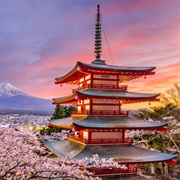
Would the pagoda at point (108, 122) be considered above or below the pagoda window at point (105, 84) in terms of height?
below

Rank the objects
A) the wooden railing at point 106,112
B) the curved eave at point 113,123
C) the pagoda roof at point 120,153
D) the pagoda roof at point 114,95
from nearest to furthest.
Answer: the pagoda roof at point 120,153, the curved eave at point 113,123, the pagoda roof at point 114,95, the wooden railing at point 106,112

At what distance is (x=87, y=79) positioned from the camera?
742 inches

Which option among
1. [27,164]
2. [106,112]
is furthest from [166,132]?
[27,164]

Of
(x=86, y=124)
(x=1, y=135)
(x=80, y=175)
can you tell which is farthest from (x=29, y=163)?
(x=86, y=124)

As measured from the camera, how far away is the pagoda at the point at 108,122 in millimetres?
15773

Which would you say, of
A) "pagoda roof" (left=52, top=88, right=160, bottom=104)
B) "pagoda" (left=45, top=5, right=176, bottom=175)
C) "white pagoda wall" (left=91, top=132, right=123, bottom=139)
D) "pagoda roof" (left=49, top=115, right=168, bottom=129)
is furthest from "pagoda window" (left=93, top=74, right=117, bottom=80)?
"white pagoda wall" (left=91, top=132, right=123, bottom=139)

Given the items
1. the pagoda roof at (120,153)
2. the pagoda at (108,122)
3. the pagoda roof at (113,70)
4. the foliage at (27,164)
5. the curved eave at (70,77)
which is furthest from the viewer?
the curved eave at (70,77)

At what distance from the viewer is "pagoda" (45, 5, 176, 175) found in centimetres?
1577

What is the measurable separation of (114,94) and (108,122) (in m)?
2.00

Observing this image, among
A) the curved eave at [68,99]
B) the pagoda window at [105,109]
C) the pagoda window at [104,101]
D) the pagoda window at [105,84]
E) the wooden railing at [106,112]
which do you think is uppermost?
the pagoda window at [105,84]

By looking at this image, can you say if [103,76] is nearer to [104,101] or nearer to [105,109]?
[104,101]

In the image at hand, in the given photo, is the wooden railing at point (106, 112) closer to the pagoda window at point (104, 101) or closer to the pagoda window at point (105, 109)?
the pagoda window at point (105, 109)

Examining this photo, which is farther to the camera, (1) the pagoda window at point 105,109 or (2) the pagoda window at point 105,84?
(2) the pagoda window at point 105,84

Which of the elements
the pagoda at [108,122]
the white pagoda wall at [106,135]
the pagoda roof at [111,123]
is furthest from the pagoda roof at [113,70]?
the white pagoda wall at [106,135]
